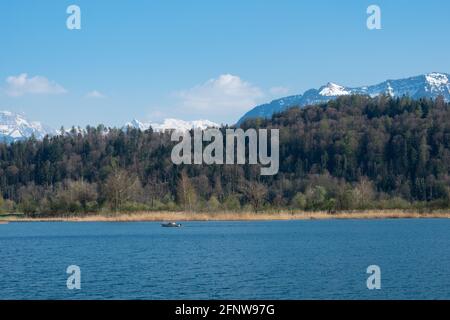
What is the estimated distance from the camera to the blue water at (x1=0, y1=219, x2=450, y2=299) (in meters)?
42.1

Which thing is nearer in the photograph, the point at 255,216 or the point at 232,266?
the point at 232,266

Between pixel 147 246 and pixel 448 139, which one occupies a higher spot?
pixel 448 139

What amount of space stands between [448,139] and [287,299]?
165810 mm

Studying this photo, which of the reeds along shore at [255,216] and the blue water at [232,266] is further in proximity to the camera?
the reeds along shore at [255,216]

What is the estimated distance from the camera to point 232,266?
179 feet

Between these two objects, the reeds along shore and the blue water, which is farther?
the reeds along shore

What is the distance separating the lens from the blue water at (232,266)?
138 feet
